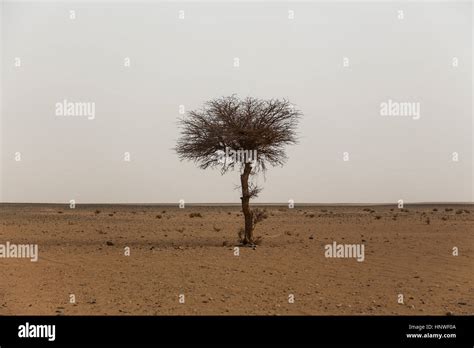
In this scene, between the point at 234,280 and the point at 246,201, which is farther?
the point at 246,201

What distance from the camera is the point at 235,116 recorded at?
2053 centimetres

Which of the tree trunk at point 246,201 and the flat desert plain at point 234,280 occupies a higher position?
the tree trunk at point 246,201

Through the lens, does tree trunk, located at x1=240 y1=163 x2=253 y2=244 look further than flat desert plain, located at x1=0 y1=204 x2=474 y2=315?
Yes

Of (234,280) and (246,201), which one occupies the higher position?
(246,201)

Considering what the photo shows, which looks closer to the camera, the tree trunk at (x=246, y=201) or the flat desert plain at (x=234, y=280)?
the flat desert plain at (x=234, y=280)

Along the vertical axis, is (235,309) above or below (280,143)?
below

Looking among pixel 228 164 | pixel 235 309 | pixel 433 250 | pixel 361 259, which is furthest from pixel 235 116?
pixel 235 309

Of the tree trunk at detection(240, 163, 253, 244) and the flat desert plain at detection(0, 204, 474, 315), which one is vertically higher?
the tree trunk at detection(240, 163, 253, 244)

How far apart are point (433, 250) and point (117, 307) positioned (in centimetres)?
1287
